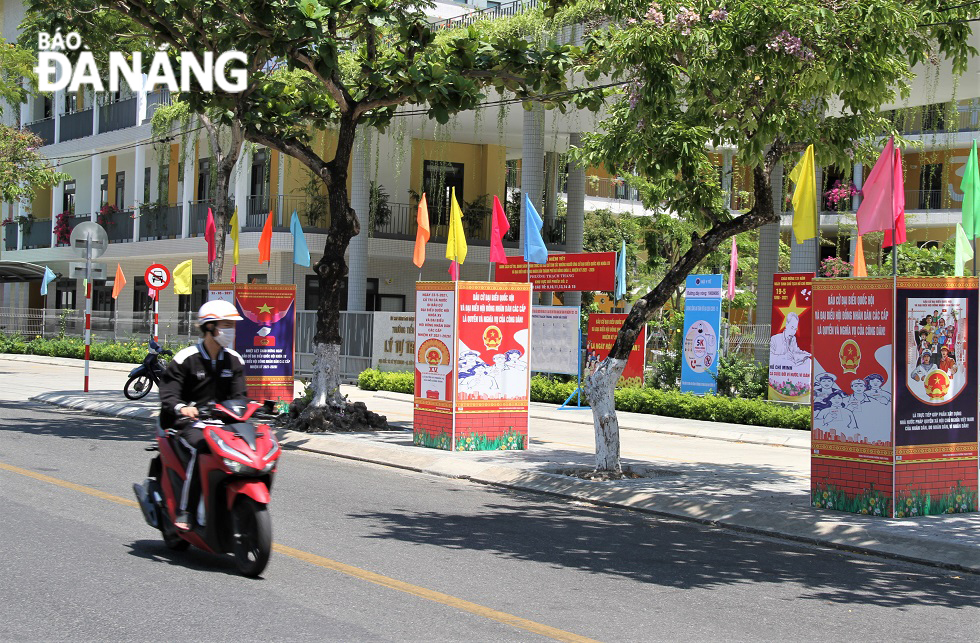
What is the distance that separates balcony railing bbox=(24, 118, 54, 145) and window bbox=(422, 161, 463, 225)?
17.5 m

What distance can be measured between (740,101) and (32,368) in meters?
28.4

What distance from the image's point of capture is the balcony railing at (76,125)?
42.2 m

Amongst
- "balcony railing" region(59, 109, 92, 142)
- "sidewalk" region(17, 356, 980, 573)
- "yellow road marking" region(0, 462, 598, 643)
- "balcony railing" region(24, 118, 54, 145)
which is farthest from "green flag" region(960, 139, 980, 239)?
"balcony railing" region(24, 118, 54, 145)

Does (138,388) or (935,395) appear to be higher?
(935,395)

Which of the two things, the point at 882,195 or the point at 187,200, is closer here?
the point at 882,195

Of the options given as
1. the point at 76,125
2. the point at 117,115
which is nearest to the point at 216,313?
the point at 117,115

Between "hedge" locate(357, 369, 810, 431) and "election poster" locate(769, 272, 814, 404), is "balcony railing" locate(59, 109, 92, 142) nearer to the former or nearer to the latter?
"hedge" locate(357, 369, 810, 431)

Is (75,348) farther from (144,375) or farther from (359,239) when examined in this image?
(144,375)

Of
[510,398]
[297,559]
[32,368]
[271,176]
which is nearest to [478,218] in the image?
[271,176]

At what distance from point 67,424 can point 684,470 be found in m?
9.86

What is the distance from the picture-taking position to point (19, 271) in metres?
41.5

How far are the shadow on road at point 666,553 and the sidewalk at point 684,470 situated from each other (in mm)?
428

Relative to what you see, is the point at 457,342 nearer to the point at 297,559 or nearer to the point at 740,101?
the point at 740,101

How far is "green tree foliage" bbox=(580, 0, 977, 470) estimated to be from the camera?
10820 mm
